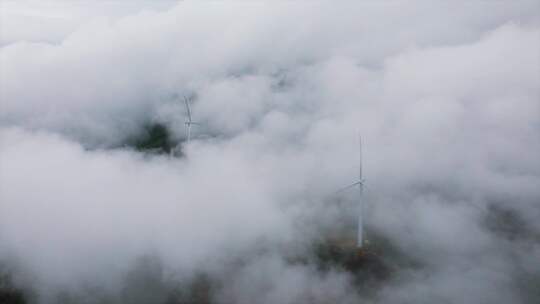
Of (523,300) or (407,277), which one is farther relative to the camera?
(407,277)

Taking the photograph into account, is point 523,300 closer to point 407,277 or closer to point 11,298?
point 407,277

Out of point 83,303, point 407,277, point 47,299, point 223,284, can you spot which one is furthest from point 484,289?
point 47,299

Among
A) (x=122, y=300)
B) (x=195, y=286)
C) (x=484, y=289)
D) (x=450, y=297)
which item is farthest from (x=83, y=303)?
(x=484, y=289)

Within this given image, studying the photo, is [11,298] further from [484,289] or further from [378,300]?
[484,289]

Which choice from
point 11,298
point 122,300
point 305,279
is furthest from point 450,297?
point 11,298

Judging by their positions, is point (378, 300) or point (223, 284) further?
point (223, 284)

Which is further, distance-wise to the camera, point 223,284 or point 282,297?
point 223,284

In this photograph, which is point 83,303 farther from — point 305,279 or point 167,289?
point 305,279
